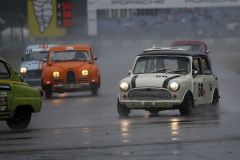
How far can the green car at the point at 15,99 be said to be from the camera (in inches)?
618

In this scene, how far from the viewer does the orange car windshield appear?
27.8 m

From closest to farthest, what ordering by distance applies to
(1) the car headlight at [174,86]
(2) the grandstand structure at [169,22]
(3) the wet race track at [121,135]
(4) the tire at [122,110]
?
1. (3) the wet race track at [121,135]
2. (1) the car headlight at [174,86]
3. (4) the tire at [122,110]
4. (2) the grandstand structure at [169,22]

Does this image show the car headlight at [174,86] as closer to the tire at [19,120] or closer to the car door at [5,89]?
the tire at [19,120]

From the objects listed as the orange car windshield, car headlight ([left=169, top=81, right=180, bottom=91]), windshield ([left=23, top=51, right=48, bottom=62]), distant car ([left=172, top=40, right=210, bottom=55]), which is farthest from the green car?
distant car ([left=172, top=40, right=210, bottom=55])

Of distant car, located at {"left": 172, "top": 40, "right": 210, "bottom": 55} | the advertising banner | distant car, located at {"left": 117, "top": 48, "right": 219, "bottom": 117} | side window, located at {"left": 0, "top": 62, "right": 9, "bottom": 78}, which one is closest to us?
side window, located at {"left": 0, "top": 62, "right": 9, "bottom": 78}

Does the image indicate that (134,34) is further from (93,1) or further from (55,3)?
(55,3)

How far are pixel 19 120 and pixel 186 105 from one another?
3.86m

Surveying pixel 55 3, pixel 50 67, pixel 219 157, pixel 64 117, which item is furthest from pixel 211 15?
pixel 219 157

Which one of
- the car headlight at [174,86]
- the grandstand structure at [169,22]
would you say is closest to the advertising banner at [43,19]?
the grandstand structure at [169,22]

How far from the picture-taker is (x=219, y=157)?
11062 mm

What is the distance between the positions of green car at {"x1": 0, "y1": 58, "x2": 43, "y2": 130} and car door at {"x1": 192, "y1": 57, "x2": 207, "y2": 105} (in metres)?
3.85

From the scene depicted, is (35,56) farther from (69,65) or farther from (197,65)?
(197,65)

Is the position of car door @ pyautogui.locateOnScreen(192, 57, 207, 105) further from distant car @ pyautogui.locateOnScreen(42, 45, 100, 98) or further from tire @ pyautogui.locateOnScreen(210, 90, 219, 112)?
distant car @ pyautogui.locateOnScreen(42, 45, 100, 98)

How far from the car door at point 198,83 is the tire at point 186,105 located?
1.14ft
